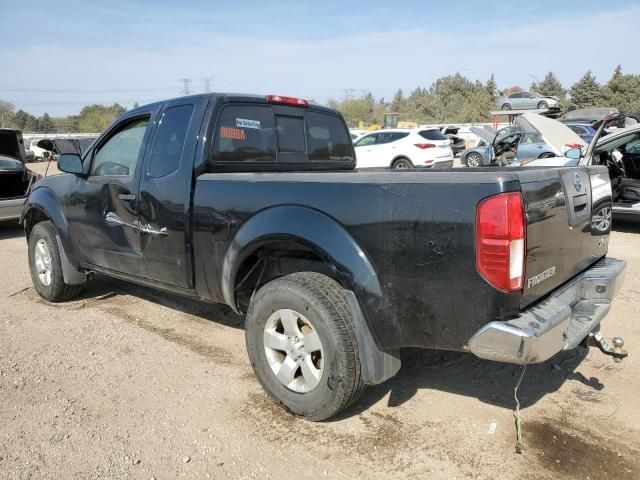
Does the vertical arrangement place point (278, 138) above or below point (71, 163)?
above

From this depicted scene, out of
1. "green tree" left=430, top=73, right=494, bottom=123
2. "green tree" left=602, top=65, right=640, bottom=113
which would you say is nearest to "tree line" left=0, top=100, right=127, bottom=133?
"green tree" left=430, top=73, right=494, bottom=123

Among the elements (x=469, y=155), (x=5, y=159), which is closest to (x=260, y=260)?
(x=5, y=159)

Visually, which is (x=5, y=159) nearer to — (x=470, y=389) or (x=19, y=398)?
(x=19, y=398)

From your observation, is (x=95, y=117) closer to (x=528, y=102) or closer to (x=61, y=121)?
(x=61, y=121)

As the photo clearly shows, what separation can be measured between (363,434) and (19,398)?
2.21 metres

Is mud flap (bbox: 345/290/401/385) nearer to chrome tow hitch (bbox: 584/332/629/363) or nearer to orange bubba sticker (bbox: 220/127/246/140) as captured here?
chrome tow hitch (bbox: 584/332/629/363)

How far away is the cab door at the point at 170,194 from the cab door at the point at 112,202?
0.14 metres

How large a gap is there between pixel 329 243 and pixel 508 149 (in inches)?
631

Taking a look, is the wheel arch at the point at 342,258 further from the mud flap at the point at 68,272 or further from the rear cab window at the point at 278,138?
the mud flap at the point at 68,272

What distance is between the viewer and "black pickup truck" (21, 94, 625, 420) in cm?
246

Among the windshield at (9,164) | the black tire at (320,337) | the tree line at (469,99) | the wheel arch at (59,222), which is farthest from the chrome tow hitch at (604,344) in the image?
the tree line at (469,99)

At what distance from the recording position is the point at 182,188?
144 inches

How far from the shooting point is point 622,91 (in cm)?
6169

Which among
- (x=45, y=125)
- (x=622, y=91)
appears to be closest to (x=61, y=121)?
(x=45, y=125)
